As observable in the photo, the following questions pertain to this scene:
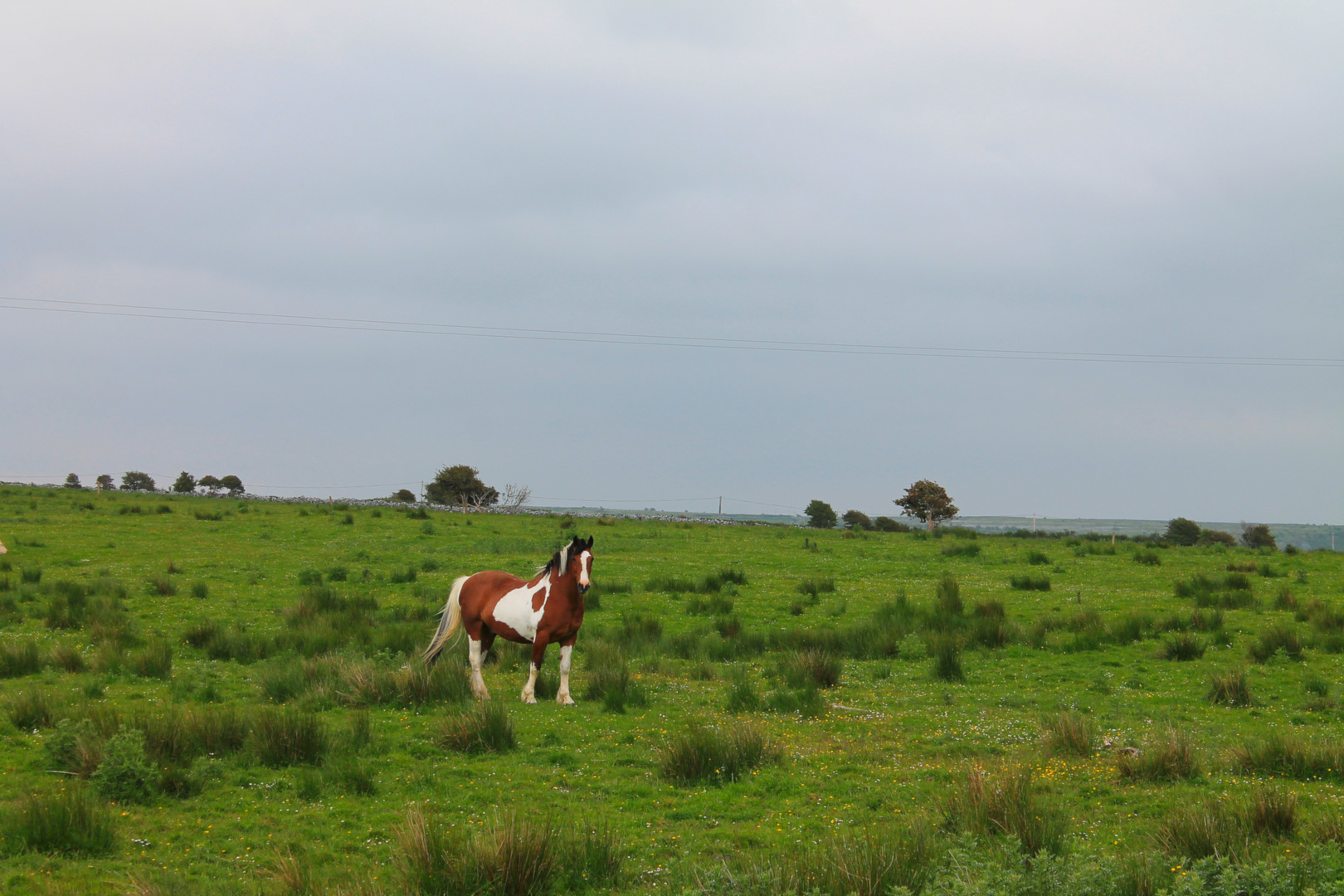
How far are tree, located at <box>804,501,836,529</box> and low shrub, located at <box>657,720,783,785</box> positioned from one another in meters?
80.0

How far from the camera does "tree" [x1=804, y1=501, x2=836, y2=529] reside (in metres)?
90.3

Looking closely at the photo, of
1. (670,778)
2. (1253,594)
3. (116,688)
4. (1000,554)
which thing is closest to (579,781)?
(670,778)

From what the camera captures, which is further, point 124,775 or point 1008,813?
point 124,775

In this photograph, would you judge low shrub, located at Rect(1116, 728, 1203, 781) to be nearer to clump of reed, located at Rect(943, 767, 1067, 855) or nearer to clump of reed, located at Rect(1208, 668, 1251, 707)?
clump of reed, located at Rect(943, 767, 1067, 855)

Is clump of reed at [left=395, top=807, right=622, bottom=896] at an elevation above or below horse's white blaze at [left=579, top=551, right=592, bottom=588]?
below

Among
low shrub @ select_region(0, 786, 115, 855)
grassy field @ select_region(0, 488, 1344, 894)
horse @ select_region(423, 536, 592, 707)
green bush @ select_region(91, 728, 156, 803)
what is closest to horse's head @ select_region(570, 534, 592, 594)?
horse @ select_region(423, 536, 592, 707)

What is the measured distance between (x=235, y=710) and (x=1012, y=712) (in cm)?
1006

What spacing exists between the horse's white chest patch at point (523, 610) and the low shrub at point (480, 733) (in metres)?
2.36

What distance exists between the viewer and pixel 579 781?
9.52m

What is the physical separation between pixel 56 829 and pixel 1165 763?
10066 mm

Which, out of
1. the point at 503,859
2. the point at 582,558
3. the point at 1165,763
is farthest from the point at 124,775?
the point at 1165,763

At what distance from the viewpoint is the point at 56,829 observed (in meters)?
7.38

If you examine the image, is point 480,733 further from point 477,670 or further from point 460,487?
point 460,487

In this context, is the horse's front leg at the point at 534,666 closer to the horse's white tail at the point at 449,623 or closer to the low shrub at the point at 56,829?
the horse's white tail at the point at 449,623
